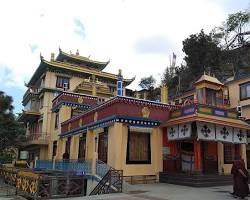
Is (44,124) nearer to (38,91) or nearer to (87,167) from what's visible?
(38,91)

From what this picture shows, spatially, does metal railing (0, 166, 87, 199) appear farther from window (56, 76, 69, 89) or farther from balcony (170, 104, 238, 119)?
window (56, 76, 69, 89)

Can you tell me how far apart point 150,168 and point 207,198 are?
22.7ft

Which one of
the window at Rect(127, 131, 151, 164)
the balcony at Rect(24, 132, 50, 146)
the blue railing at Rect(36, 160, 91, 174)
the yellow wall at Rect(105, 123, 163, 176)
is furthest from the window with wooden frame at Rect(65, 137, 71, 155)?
the window at Rect(127, 131, 151, 164)

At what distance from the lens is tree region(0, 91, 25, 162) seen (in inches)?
1131

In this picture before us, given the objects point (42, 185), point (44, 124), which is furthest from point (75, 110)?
point (42, 185)

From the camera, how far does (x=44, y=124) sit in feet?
130

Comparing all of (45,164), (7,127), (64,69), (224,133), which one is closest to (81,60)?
(64,69)

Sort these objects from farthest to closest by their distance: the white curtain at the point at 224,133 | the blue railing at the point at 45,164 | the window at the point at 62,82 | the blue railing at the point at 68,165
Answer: the window at the point at 62,82, the blue railing at the point at 45,164, the white curtain at the point at 224,133, the blue railing at the point at 68,165

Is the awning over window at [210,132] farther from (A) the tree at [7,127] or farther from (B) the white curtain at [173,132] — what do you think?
(A) the tree at [7,127]

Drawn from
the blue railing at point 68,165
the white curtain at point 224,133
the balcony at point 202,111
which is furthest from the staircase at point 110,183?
the white curtain at point 224,133

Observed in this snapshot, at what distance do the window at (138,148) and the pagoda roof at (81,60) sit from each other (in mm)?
31203

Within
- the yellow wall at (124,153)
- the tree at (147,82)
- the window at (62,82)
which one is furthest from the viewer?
the tree at (147,82)

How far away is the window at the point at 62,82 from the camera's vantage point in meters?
42.5

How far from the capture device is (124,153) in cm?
1777
